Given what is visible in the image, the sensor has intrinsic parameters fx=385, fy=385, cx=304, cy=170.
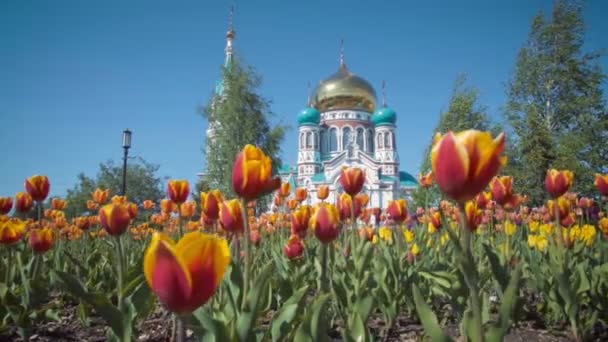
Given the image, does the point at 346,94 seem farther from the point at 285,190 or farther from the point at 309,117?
the point at 285,190

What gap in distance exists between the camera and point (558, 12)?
18.6 meters

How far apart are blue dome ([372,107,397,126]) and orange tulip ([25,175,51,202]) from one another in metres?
42.1

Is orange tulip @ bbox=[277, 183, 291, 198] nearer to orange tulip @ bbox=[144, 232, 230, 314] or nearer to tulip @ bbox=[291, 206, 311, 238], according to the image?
tulip @ bbox=[291, 206, 311, 238]

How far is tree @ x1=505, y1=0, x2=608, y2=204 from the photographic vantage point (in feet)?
56.3

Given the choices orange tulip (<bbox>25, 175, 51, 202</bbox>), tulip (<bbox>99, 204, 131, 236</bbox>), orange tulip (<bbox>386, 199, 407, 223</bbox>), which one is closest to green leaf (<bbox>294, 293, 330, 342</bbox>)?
tulip (<bbox>99, 204, 131, 236</bbox>)

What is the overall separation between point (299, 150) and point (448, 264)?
4060 cm

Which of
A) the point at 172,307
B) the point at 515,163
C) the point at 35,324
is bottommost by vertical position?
the point at 35,324

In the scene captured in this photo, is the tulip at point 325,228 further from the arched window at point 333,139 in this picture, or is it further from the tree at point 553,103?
the arched window at point 333,139

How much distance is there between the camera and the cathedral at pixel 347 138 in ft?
134

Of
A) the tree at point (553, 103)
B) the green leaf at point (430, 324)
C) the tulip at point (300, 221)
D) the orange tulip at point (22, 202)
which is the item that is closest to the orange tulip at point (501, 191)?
the tulip at point (300, 221)

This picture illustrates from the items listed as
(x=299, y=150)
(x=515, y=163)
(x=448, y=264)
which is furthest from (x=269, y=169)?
(x=299, y=150)

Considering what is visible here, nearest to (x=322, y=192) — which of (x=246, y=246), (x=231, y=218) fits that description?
(x=231, y=218)

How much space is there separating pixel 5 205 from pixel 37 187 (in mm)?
707

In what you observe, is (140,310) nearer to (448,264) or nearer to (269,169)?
(269,169)
